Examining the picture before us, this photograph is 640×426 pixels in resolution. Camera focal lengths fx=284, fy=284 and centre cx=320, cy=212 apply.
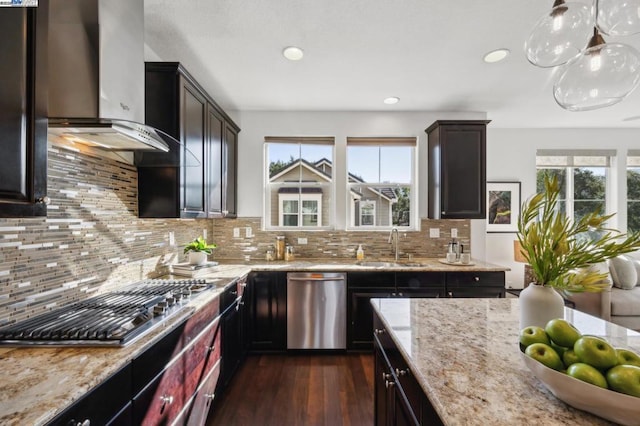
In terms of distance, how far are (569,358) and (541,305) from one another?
1.31 feet

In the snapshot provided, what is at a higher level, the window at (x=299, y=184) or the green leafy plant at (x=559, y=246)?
the window at (x=299, y=184)

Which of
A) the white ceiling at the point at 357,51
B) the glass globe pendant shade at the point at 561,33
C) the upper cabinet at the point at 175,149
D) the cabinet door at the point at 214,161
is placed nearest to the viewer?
the glass globe pendant shade at the point at 561,33

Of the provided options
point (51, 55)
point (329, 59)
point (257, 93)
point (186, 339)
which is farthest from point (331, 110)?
point (186, 339)

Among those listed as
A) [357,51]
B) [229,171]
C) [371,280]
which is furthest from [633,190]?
[229,171]

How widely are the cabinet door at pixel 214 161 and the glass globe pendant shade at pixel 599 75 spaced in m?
2.48

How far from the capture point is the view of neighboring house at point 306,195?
3652 mm

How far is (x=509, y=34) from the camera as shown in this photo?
2066 millimetres

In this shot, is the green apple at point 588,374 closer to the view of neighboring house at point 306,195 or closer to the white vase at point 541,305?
the white vase at point 541,305

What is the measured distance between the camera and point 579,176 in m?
4.55

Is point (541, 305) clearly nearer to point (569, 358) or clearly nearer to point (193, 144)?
point (569, 358)

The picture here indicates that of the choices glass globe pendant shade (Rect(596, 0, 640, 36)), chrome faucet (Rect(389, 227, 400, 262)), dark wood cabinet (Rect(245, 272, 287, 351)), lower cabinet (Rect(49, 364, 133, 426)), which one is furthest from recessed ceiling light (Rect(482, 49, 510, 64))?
lower cabinet (Rect(49, 364, 133, 426))

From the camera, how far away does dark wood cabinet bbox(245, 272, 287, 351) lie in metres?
2.94

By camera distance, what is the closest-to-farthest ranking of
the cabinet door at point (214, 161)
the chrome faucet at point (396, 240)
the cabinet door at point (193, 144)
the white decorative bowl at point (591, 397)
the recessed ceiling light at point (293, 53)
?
the white decorative bowl at point (591, 397), the cabinet door at point (193, 144), the recessed ceiling light at point (293, 53), the cabinet door at point (214, 161), the chrome faucet at point (396, 240)

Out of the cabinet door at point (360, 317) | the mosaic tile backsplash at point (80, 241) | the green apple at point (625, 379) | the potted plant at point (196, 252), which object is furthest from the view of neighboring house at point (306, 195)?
the green apple at point (625, 379)
